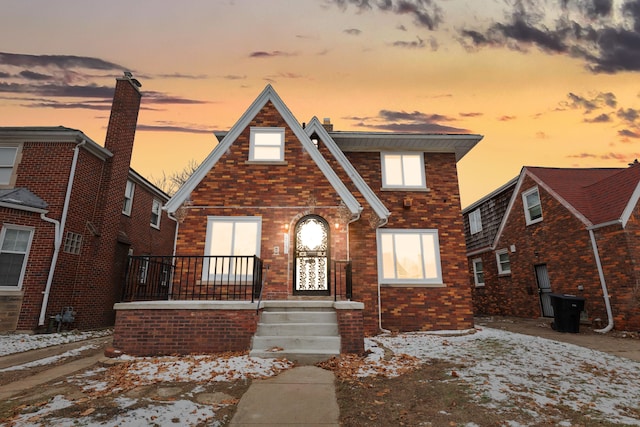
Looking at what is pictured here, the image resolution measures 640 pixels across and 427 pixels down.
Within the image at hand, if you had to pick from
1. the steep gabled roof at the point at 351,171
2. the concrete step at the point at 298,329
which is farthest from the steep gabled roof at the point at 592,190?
the concrete step at the point at 298,329

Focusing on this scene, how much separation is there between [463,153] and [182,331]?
11053mm

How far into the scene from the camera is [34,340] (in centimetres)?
923

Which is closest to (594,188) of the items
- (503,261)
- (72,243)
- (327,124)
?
(503,261)

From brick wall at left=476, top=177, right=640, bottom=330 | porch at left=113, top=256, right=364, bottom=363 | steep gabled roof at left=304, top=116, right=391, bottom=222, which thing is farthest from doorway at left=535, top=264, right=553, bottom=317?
porch at left=113, top=256, right=364, bottom=363

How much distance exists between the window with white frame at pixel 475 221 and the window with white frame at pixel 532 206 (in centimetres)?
450

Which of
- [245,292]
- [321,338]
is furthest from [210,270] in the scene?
[321,338]

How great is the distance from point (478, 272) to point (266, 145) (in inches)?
584

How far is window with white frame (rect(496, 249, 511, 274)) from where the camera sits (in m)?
15.9

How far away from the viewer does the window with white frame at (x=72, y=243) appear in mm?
→ 11205

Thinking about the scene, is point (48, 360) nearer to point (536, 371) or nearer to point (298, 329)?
point (298, 329)

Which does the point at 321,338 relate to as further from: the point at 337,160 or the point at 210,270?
the point at 337,160

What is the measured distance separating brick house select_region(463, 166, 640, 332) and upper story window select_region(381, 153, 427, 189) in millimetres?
6068

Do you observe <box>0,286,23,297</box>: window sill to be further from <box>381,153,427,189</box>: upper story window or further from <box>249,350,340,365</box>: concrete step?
<box>381,153,427,189</box>: upper story window

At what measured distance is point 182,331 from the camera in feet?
21.3
